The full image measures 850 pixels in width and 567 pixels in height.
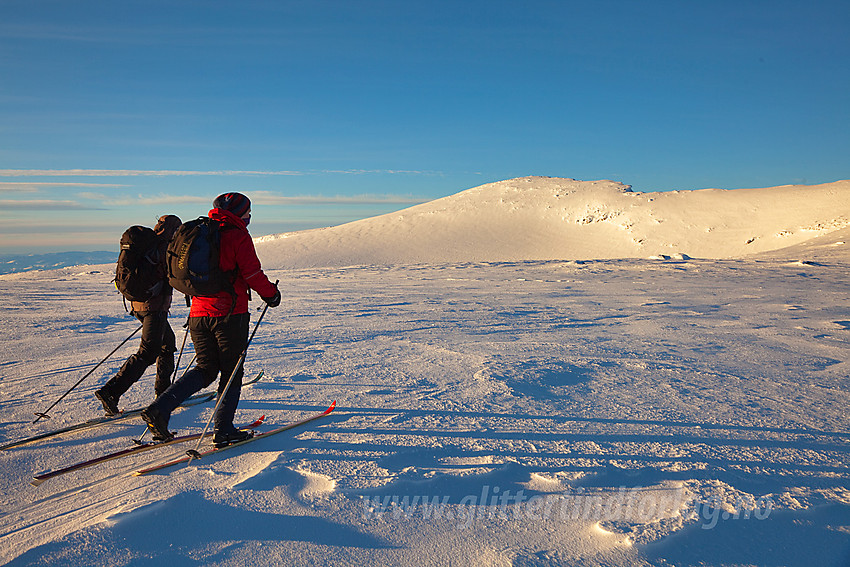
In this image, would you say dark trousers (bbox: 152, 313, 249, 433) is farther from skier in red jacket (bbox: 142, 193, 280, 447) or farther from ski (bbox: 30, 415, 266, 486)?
ski (bbox: 30, 415, 266, 486)

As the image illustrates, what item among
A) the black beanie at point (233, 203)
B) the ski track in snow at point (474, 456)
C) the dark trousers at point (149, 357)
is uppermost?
the black beanie at point (233, 203)

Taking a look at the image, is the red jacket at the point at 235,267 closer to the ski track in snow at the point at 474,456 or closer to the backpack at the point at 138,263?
the backpack at the point at 138,263

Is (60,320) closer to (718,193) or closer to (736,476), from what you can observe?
(736,476)

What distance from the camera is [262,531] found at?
2.48 meters

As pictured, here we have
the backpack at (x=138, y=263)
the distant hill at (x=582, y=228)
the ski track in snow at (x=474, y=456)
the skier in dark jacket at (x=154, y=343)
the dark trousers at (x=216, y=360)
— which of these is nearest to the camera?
the ski track in snow at (x=474, y=456)

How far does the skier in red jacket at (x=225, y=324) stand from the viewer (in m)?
3.30

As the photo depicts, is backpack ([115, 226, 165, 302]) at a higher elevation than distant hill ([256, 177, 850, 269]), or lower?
lower

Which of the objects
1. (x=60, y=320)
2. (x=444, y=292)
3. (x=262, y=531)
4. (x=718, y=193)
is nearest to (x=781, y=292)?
(x=444, y=292)

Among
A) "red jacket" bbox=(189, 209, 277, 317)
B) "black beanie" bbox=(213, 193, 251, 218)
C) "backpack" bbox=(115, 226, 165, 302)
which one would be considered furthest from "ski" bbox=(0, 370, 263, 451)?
"black beanie" bbox=(213, 193, 251, 218)

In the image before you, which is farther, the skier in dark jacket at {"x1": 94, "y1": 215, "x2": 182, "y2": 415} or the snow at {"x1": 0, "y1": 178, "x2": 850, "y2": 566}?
the skier in dark jacket at {"x1": 94, "y1": 215, "x2": 182, "y2": 415}

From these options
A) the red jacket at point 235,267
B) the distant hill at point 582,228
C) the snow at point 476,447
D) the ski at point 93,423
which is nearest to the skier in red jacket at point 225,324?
the red jacket at point 235,267

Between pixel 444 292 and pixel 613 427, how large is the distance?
32.6ft

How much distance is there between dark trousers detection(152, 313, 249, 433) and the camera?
342 cm

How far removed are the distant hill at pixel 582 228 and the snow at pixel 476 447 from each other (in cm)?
2522
